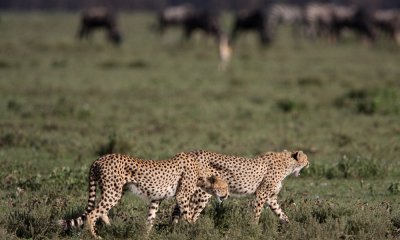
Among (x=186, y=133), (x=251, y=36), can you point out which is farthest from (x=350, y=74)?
(x=251, y=36)

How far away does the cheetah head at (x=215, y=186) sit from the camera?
304 inches

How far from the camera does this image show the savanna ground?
7812 millimetres

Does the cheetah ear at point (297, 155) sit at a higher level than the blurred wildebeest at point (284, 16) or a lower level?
higher

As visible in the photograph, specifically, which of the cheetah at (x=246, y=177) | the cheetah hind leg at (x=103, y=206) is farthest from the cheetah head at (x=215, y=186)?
the cheetah hind leg at (x=103, y=206)

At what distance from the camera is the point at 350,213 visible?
26.7 ft

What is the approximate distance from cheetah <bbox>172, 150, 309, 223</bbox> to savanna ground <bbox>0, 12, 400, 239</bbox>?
6.0 inches

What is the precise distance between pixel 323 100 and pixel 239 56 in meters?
12.7

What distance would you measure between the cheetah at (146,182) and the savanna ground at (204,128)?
0.19 m

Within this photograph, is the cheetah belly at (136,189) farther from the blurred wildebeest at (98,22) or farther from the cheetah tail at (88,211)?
the blurred wildebeest at (98,22)

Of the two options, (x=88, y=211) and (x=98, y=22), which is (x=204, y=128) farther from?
(x=98, y=22)

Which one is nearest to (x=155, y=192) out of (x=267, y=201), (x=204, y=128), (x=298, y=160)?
(x=267, y=201)

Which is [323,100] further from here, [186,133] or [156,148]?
[156,148]

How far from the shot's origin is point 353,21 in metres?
38.6

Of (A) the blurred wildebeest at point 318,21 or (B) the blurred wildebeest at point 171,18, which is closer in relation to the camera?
(B) the blurred wildebeest at point 171,18
